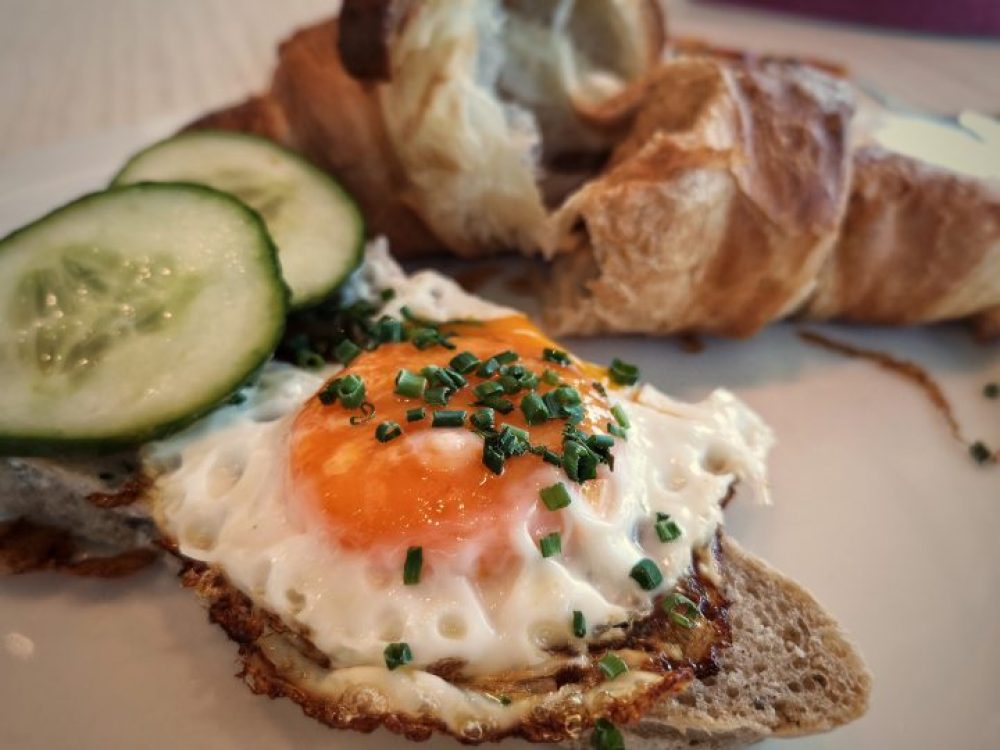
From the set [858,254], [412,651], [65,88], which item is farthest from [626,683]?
[65,88]

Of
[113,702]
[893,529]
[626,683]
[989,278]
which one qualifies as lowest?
[113,702]

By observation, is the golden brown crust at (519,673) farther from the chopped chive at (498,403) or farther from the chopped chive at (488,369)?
the chopped chive at (488,369)

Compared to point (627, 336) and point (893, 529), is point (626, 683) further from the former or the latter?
point (627, 336)

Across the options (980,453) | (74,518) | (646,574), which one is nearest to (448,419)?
(646,574)

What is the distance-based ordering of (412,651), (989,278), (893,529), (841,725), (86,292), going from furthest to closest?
(989,278) < (893,529) < (86,292) < (841,725) < (412,651)

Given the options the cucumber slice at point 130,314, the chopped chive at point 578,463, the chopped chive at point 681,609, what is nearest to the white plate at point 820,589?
the chopped chive at point 681,609

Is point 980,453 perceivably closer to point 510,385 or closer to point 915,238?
point 915,238
